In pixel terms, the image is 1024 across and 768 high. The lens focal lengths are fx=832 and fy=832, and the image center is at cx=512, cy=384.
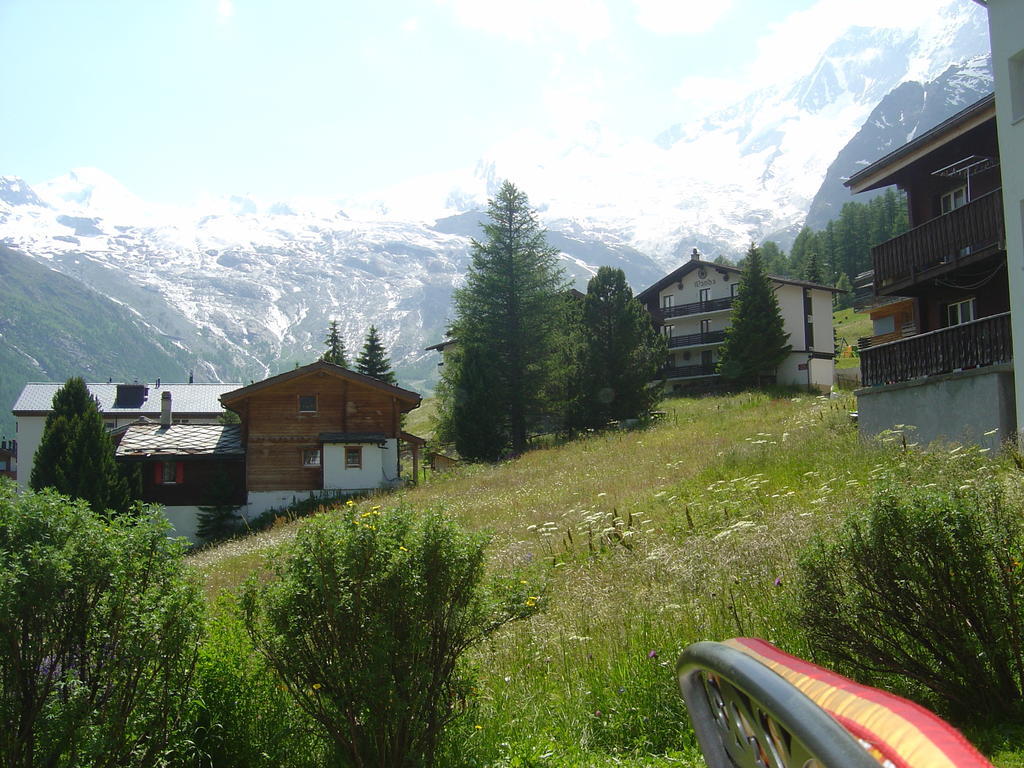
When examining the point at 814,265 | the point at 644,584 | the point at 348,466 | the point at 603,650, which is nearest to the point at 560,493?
the point at 644,584

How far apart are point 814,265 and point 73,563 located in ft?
395

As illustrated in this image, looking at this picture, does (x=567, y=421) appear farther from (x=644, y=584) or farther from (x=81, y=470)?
(x=644, y=584)

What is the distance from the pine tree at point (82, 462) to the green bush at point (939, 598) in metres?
31.2

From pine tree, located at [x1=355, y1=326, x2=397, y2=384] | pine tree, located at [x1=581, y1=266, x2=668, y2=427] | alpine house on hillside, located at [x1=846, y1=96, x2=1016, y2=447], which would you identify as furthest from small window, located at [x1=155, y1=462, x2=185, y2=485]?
alpine house on hillside, located at [x1=846, y1=96, x2=1016, y2=447]

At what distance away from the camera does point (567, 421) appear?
42094 mm

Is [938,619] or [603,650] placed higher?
[938,619]

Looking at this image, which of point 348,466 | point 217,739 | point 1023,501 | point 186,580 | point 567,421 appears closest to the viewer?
point 186,580

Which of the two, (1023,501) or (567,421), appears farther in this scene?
(567,421)

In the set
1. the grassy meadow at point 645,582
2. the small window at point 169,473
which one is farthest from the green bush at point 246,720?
the small window at point 169,473

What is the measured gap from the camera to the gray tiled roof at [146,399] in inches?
2830

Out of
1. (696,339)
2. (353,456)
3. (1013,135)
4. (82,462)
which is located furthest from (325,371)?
(696,339)

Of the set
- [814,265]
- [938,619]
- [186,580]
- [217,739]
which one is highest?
[814,265]

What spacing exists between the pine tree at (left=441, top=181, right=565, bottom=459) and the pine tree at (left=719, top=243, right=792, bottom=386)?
490 inches

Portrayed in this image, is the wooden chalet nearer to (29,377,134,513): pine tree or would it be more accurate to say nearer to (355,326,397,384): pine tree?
(29,377,134,513): pine tree
